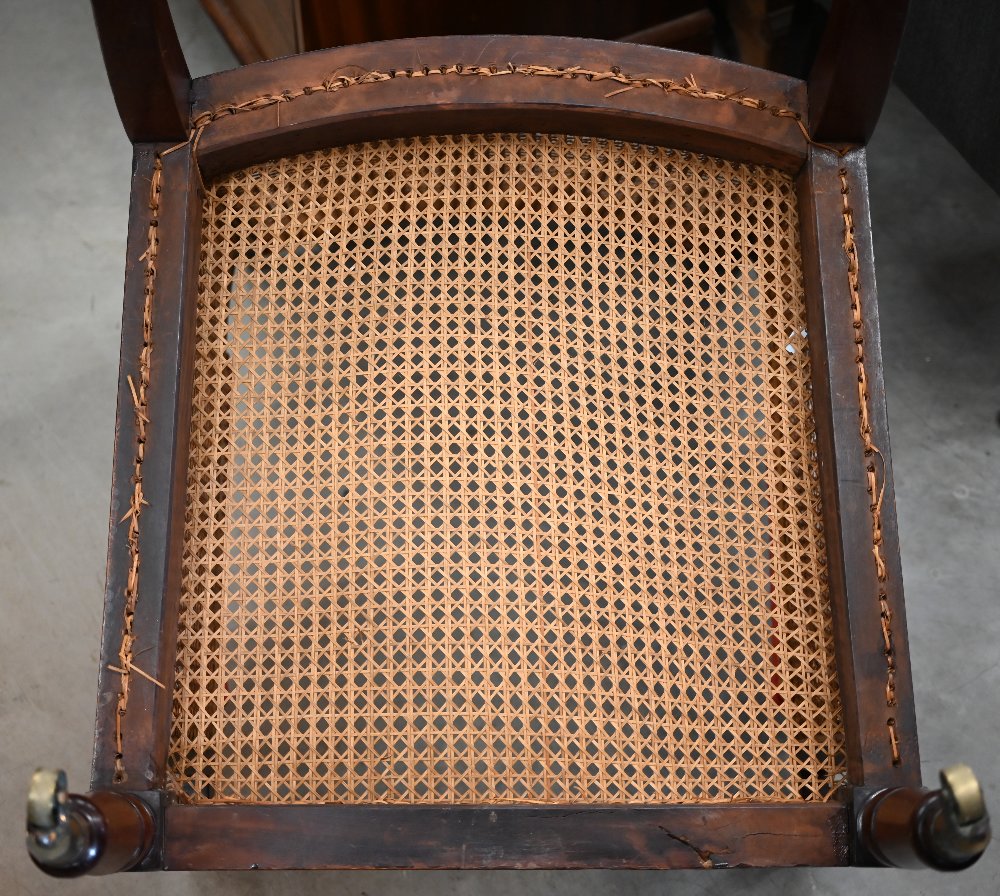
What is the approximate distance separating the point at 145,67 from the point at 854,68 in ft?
1.50

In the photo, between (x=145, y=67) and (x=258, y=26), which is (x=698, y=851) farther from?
(x=258, y=26)

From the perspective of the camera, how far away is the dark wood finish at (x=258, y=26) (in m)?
1.25

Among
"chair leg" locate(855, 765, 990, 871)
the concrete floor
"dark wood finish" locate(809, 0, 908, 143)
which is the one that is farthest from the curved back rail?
the concrete floor

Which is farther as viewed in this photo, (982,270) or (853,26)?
(982,270)

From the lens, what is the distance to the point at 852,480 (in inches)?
29.5

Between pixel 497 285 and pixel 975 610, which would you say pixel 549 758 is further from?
pixel 975 610

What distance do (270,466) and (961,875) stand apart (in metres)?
0.83

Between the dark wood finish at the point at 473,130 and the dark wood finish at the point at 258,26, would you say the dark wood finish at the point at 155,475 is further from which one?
the dark wood finish at the point at 258,26

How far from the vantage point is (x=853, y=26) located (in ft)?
2.43

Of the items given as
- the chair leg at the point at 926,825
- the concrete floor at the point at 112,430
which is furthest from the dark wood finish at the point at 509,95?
the concrete floor at the point at 112,430

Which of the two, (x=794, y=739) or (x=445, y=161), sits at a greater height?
(x=445, y=161)

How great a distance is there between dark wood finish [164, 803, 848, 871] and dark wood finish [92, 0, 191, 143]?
44cm

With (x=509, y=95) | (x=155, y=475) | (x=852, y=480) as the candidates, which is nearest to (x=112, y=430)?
(x=155, y=475)

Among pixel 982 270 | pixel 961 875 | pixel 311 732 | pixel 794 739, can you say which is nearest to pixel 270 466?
pixel 311 732
